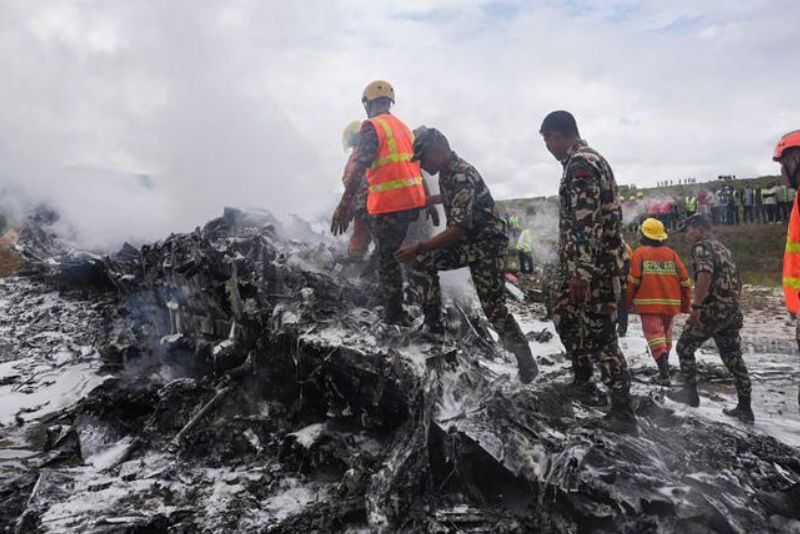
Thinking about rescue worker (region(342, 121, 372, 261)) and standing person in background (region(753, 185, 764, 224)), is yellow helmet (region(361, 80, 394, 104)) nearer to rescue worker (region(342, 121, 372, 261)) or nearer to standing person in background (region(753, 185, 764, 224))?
rescue worker (region(342, 121, 372, 261))

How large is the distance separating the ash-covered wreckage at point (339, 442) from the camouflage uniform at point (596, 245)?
0.43 metres

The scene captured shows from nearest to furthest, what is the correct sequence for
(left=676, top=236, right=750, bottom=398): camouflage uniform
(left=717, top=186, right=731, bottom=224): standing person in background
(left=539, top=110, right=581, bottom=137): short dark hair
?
1. (left=539, top=110, right=581, bottom=137): short dark hair
2. (left=676, top=236, right=750, bottom=398): camouflage uniform
3. (left=717, top=186, right=731, bottom=224): standing person in background

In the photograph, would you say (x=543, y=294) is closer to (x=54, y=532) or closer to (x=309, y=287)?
(x=309, y=287)

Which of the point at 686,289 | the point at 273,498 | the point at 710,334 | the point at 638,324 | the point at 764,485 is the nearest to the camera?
the point at 764,485

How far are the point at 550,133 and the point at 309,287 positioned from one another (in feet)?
8.43

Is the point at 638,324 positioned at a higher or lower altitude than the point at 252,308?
lower

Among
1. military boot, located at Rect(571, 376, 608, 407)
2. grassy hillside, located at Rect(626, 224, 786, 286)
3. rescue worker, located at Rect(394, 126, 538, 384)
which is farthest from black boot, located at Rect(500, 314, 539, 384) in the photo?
grassy hillside, located at Rect(626, 224, 786, 286)

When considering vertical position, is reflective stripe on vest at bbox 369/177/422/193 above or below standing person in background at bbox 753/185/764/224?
above

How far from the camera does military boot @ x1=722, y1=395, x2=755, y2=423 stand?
3.74m

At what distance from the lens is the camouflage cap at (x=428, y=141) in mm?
3564

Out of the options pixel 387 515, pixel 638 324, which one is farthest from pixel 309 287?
pixel 638 324

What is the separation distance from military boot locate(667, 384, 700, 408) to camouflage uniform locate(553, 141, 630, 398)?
4.51 feet

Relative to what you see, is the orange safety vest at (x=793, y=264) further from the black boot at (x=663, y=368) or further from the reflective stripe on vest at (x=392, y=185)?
the reflective stripe on vest at (x=392, y=185)

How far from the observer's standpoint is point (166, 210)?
33.1 ft
